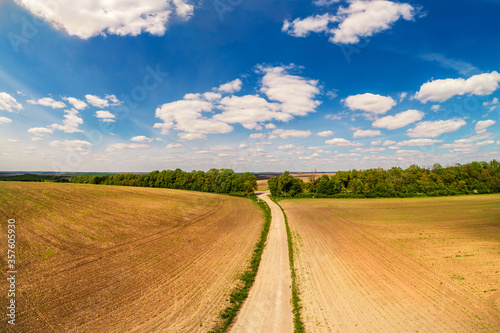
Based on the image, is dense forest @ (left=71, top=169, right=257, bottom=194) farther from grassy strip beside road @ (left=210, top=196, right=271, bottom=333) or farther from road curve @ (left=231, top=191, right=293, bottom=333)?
road curve @ (left=231, top=191, right=293, bottom=333)

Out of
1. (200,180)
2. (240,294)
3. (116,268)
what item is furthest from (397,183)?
(116,268)

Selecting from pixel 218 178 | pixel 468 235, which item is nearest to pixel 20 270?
pixel 468 235

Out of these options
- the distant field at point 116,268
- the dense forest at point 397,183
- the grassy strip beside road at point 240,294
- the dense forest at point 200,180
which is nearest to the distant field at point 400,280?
the grassy strip beside road at point 240,294

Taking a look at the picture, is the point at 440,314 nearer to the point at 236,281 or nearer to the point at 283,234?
the point at 236,281

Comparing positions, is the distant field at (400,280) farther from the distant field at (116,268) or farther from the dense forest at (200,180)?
the dense forest at (200,180)

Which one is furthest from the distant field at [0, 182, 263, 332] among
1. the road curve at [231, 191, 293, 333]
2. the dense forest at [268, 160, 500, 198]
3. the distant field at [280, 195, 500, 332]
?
the dense forest at [268, 160, 500, 198]

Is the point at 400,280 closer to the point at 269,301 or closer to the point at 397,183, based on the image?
the point at 269,301

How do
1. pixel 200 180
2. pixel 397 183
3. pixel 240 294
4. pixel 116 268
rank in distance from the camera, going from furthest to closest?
pixel 200 180 < pixel 397 183 < pixel 116 268 < pixel 240 294
